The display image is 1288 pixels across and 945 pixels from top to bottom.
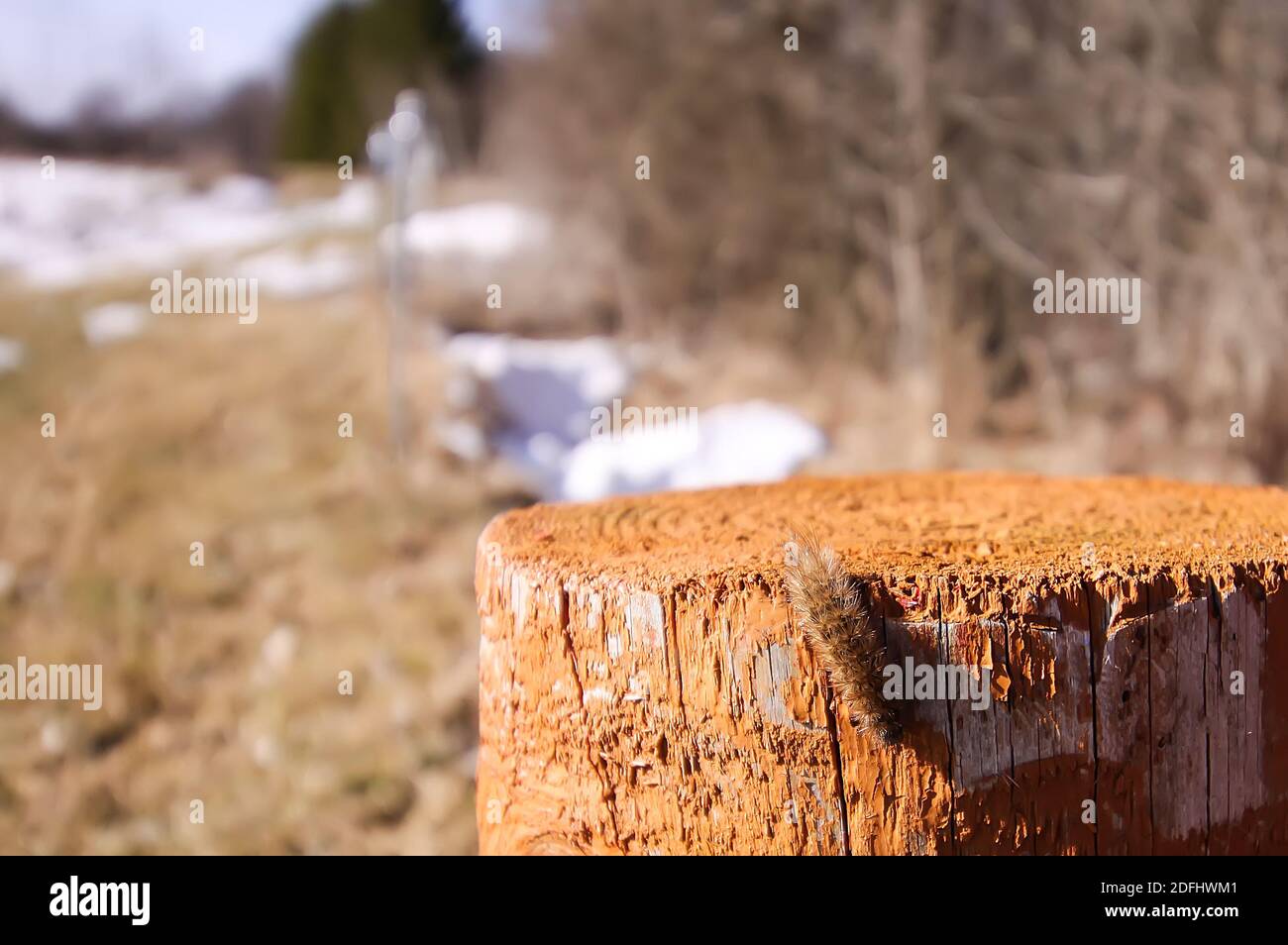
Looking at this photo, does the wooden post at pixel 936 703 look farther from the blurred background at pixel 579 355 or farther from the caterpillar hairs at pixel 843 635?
the blurred background at pixel 579 355

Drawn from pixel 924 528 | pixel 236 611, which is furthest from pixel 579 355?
pixel 924 528

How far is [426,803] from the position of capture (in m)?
4.20

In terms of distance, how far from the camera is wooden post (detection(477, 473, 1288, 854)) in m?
1.48

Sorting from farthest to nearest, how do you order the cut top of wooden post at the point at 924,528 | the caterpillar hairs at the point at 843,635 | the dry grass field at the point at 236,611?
the dry grass field at the point at 236,611 < the cut top of wooden post at the point at 924,528 < the caterpillar hairs at the point at 843,635

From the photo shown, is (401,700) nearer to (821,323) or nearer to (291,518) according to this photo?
(291,518)

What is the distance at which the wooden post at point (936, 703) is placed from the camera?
1.48m

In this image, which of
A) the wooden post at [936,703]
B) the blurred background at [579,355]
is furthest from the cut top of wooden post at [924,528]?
the blurred background at [579,355]

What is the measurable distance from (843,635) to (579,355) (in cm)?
969

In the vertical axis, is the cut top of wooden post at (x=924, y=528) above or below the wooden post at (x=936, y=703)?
above

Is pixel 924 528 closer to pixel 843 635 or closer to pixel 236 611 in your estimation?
pixel 843 635

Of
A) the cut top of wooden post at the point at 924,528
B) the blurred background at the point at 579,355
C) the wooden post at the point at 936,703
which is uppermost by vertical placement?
the blurred background at the point at 579,355

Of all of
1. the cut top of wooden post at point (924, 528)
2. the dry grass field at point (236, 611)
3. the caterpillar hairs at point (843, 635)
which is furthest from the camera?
the dry grass field at point (236, 611)

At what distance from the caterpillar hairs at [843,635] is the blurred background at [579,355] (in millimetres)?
2638

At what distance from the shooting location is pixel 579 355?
36.0 feet
